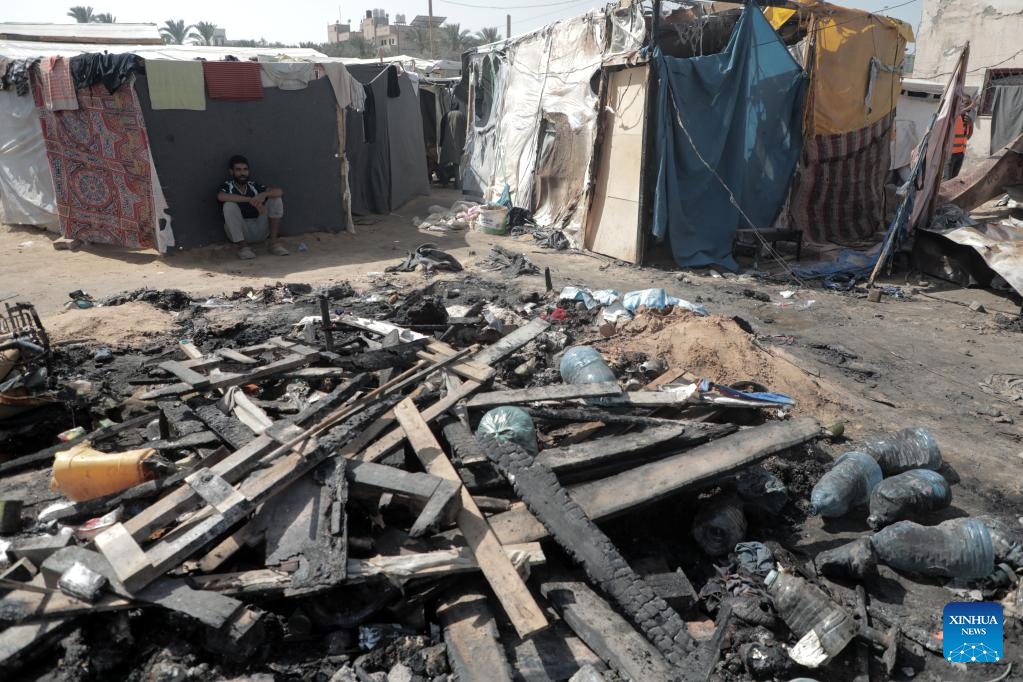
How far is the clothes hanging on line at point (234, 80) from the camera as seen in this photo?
31.0ft

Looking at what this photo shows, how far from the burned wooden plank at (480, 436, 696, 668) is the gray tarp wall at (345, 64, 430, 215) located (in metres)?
10.3

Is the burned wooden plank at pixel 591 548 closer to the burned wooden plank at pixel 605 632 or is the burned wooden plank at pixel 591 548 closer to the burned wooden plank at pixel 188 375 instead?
the burned wooden plank at pixel 605 632

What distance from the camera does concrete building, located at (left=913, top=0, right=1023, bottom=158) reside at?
688 inches

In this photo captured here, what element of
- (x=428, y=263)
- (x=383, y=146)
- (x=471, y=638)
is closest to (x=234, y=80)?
(x=383, y=146)

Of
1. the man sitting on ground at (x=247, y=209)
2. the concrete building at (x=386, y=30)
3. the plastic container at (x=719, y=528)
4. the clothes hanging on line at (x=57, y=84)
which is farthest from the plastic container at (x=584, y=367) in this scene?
the concrete building at (x=386, y=30)

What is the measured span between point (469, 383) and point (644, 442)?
1159mm

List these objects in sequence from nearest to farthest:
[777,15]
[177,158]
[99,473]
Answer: [99,473] < [177,158] < [777,15]

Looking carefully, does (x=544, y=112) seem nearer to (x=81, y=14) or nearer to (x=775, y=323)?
(x=775, y=323)

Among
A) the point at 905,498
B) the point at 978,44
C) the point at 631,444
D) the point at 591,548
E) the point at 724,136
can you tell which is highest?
the point at 978,44

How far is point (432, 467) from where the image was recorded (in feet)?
10.8

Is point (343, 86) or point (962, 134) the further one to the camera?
point (962, 134)

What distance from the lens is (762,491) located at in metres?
3.74

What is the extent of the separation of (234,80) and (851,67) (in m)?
9.08

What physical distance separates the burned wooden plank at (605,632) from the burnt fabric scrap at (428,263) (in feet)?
20.8
